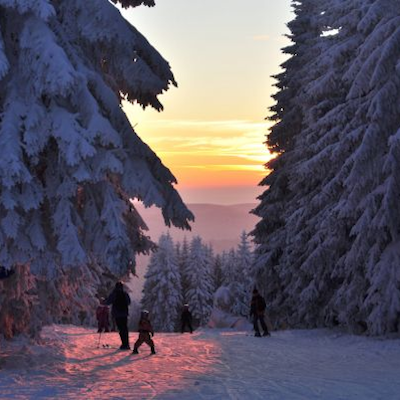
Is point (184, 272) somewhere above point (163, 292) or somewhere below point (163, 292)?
above

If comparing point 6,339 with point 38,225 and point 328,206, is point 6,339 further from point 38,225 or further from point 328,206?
point 328,206

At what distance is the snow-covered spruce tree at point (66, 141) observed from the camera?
892cm

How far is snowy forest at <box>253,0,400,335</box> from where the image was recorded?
15727 mm

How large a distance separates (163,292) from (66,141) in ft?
200

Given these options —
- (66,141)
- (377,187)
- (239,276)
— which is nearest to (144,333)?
(66,141)

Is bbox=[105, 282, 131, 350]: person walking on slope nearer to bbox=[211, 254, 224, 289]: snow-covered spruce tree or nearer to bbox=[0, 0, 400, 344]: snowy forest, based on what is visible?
bbox=[0, 0, 400, 344]: snowy forest

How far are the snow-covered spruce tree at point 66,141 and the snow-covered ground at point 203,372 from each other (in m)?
1.83

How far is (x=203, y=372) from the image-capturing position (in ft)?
34.8

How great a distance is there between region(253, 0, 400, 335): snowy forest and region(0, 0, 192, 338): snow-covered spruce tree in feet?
24.8

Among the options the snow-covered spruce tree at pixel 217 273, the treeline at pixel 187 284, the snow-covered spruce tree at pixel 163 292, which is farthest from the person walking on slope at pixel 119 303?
the snow-covered spruce tree at pixel 217 273

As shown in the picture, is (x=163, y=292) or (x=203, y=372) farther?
(x=163, y=292)

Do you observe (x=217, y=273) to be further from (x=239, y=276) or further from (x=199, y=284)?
(x=239, y=276)

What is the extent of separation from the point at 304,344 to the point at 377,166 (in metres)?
5.38

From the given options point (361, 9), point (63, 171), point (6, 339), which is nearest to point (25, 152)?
point (63, 171)
